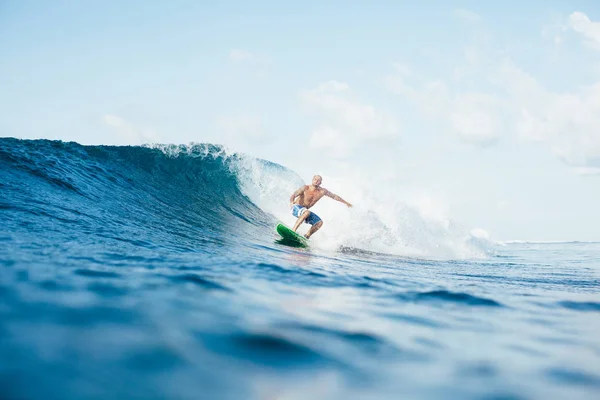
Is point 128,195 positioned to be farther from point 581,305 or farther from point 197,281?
point 581,305

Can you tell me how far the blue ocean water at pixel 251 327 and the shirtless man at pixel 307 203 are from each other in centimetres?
419

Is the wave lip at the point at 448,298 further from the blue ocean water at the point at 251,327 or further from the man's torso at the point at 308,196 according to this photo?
the man's torso at the point at 308,196

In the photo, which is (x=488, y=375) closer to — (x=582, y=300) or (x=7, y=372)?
(x=7, y=372)

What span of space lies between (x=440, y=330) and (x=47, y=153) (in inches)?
447

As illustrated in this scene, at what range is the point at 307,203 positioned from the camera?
1037 centimetres

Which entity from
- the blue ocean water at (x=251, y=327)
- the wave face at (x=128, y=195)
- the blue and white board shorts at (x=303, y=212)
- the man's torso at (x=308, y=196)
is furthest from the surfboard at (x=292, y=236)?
the blue ocean water at (x=251, y=327)

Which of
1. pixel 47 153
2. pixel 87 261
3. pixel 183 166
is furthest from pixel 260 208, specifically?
pixel 87 261

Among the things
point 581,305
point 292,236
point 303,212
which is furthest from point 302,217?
point 581,305

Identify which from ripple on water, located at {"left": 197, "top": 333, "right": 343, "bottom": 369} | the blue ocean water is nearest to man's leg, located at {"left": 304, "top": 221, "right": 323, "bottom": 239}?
the blue ocean water

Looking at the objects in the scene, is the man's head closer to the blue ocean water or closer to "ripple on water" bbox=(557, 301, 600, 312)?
the blue ocean water

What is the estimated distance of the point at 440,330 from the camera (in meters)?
2.96

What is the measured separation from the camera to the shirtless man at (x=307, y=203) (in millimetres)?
9969

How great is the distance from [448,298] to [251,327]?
2.55 metres

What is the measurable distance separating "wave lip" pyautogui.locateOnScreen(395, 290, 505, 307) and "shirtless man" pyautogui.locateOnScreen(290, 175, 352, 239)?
5.69 meters
